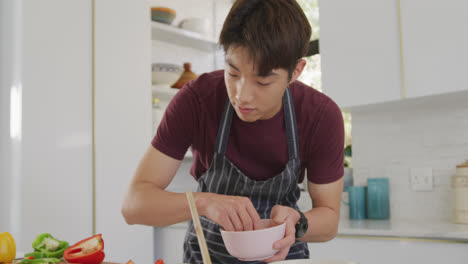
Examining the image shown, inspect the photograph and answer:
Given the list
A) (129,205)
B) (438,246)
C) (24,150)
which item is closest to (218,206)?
(129,205)

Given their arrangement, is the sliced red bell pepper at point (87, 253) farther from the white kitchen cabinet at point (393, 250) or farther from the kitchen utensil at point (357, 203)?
the kitchen utensil at point (357, 203)

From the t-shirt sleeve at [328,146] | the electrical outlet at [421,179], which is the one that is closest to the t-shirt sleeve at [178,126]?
the t-shirt sleeve at [328,146]

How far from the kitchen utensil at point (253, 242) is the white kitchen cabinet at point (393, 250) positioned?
0.89 metres

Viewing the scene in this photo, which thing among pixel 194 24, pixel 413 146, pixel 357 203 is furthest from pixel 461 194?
pixel 194 24

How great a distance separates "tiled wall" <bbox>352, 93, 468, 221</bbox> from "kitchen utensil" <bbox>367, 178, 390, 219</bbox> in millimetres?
95

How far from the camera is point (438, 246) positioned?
1854 mm

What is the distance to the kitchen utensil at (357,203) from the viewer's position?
254cm

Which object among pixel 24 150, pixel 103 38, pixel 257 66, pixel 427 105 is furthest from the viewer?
pixel 103 38

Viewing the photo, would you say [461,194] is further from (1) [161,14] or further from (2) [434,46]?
(1) [161,14]

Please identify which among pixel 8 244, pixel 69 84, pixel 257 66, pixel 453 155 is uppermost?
pixel 69 84

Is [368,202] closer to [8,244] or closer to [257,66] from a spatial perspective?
[257,66]

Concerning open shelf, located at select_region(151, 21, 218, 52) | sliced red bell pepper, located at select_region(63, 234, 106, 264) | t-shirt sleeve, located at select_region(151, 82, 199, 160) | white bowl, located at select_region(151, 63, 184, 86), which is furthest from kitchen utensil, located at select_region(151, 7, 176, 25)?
sliced red bell pepper, located at select_region(63, 234, 106, 264)

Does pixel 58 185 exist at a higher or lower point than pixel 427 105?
lower

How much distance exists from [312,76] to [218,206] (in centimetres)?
229
